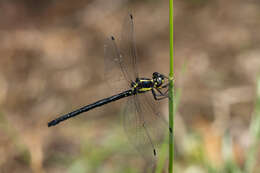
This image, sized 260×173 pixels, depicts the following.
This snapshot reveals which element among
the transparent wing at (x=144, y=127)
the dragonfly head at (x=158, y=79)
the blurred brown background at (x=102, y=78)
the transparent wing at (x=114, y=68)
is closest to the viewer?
the transparent wing at (x=144, y=127)

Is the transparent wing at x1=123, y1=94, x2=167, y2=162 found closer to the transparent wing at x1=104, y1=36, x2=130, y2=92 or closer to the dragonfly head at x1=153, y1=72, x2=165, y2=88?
the dragonfly head at x1=153, y1=72, x2=165, y2=88

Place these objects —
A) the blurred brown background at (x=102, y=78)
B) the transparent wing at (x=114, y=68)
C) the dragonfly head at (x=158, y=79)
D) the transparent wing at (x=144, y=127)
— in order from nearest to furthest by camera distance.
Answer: the transparent wing at (x=144, y=127) < the dragonfly head at (x=158, y=79) < the transparent wing at (x=114, y=68) < the blurred brown background at (x=102, y=78)

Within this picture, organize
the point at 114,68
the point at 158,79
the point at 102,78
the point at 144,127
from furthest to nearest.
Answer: the point at 102,78, the point at 114,68, the point at 158,79, the point at 144,127

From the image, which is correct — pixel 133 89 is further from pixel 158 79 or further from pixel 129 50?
pixel 129 50

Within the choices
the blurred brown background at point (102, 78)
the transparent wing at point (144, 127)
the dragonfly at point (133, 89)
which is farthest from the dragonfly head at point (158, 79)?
the blurred brown background at point (102, 78)

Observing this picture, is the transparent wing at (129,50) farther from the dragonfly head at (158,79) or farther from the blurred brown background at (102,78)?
the blurred brown background at (102,78)

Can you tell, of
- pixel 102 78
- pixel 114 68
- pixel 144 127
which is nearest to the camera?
pixel 144 127

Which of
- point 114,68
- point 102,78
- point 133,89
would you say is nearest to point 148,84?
point 133,89

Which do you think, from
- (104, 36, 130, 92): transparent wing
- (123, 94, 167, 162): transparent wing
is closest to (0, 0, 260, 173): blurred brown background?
(123, 94, 167, 162): transparent wing
